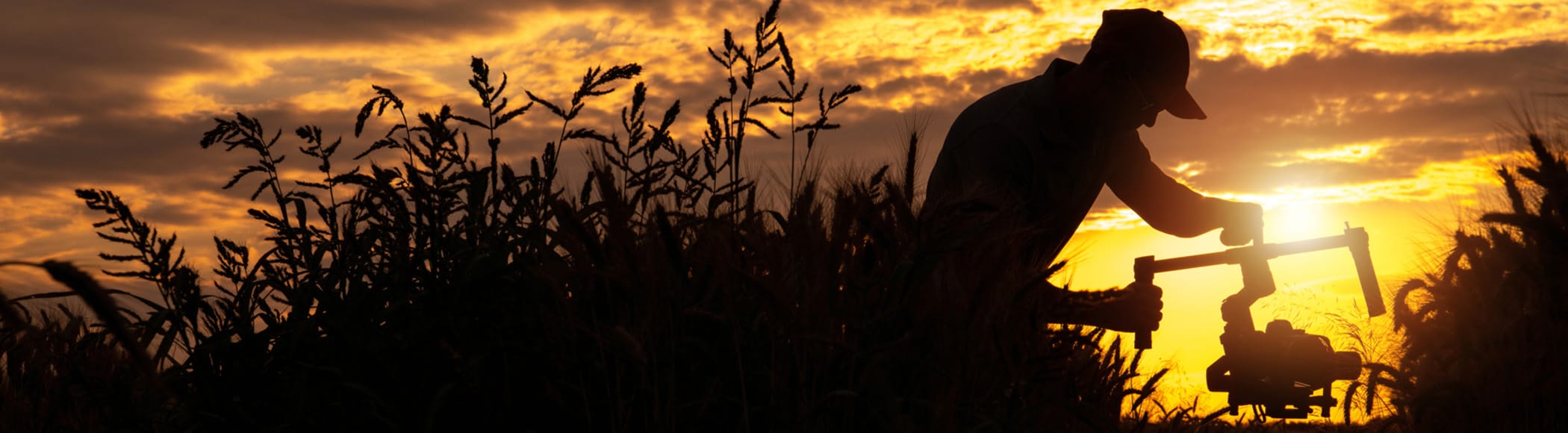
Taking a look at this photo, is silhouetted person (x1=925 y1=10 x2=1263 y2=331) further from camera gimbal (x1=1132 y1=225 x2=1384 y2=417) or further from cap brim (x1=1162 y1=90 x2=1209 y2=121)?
camera gimbal (x1=1132 y1=225 x2=1384 y2=417)

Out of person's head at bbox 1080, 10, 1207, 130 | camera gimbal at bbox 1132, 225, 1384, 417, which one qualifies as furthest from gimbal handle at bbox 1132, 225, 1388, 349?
person's head at bbox 1080, 10, 1207, 130

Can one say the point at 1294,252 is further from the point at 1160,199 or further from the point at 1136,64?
the point at 1160,199

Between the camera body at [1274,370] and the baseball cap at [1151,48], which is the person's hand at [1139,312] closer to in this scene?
the camera body at [1274,370]

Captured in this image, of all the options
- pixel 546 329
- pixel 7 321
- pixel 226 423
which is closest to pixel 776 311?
pixel 546 329

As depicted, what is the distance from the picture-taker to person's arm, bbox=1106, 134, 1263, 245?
207 inches

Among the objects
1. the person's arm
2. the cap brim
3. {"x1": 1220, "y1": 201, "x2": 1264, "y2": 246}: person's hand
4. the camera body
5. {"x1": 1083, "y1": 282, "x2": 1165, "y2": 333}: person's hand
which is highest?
the cap brim

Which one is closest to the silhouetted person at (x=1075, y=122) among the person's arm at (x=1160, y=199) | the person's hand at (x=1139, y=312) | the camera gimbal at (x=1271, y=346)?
the person's arm at (x=1160, y=199)

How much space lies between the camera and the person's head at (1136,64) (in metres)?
4.49

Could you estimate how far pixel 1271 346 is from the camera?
438cm

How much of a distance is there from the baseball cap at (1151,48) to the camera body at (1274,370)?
1025 mm

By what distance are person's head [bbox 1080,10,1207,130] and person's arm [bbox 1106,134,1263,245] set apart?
44 centimetres

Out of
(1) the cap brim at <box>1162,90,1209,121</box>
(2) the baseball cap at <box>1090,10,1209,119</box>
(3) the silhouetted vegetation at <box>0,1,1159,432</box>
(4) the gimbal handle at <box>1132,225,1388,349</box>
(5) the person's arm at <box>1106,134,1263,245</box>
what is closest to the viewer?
(3) the silhouetted vegetation at <box>0,1,1159,432</box>

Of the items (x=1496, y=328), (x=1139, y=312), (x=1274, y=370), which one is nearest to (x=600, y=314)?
(x=1139, y=312)

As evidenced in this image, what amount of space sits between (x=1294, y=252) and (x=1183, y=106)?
0.89 m
